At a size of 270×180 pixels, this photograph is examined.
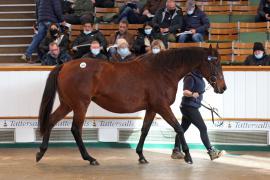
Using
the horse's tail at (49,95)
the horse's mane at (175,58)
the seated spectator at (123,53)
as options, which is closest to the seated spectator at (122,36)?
the seated spectator at (123,53)

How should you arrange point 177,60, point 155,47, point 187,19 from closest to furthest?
point 177,60 → point 155,47 → point 187,19

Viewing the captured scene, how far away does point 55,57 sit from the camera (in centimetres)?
1340

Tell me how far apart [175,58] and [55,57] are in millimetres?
3033

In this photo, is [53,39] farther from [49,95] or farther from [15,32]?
[49,95]

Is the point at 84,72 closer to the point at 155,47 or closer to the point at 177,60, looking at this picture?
the point at 177,60

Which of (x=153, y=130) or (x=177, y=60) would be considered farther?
(x=153, y=130)

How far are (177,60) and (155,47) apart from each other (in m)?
1.82

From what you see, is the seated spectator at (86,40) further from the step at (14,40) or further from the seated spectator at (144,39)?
the step at (14,40)

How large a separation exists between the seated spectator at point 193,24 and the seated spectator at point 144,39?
2.65ft

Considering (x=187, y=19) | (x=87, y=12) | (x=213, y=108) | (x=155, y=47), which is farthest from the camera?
(x=87, y=12)

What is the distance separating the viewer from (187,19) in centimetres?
1570

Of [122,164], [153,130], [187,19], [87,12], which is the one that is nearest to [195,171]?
[122,164]

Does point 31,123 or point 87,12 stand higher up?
point 87,12

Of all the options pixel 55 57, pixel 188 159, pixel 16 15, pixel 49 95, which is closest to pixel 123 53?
pixel 55 57
